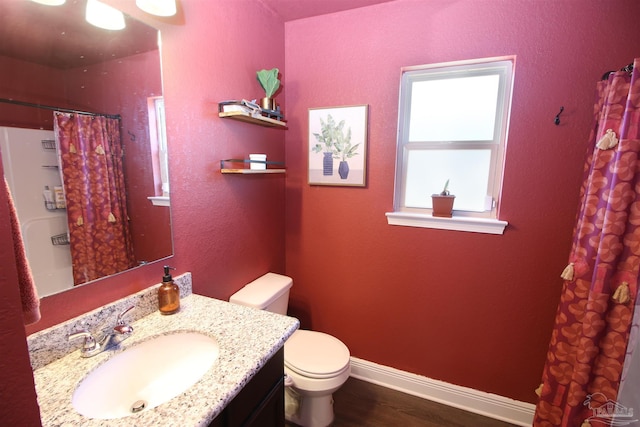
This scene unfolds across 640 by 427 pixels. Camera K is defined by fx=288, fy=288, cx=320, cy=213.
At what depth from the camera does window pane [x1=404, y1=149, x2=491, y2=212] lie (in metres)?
1.67

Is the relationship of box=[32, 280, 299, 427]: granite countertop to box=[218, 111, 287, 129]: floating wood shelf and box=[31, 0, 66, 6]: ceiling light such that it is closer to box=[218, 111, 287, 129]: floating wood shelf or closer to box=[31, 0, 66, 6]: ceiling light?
box=[218, 111, 287, 129]: floating wood shelf

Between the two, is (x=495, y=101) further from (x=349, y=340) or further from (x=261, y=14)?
(x=349, y=340)

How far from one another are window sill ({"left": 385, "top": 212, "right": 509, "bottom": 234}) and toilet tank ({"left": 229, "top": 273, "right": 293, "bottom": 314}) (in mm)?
783

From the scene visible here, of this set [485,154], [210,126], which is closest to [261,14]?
[210,126]

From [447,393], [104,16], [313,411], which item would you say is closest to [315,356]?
[313,411]

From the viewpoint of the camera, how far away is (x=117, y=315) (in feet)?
3.38

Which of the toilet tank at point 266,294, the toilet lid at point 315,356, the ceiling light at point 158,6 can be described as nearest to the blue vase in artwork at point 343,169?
the toilet tank at point 266,294

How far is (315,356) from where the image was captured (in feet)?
5.10

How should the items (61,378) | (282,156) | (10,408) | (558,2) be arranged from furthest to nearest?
(282,156) < (558,2) < (61,378) < (10,408)

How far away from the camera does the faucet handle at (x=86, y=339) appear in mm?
892

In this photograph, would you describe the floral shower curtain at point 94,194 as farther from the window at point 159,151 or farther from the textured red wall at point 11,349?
the textured red wall at point 11,349

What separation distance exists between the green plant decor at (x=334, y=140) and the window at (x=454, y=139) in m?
0.31

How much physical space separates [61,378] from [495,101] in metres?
2.15

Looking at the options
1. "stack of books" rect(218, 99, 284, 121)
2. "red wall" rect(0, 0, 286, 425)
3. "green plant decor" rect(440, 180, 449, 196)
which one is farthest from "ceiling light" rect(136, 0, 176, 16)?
"green plant decor" rect(440, 180, 449, 196)
